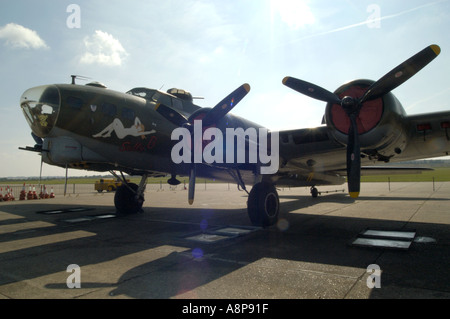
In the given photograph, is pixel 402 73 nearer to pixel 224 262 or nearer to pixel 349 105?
pixel 349 105

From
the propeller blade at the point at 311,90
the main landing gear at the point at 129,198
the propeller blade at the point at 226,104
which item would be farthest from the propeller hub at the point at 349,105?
the main landing gear at the point at 129,198

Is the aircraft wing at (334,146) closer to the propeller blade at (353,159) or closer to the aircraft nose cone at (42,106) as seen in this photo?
the propeller blade at (353,159)

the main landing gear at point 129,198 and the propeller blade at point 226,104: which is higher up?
the propeller blade at point 226,104

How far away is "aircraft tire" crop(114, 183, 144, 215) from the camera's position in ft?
43.1

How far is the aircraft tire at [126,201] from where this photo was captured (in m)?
13.1

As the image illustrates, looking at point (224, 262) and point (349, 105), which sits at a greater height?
point (349, 105)

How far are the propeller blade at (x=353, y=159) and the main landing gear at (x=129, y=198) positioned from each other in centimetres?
878

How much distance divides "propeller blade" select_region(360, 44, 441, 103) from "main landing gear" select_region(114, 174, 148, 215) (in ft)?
31.7

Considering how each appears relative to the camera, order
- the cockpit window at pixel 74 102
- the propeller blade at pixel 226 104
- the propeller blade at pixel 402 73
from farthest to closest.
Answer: the propeller blade at pixel 226 104 < the cockpit window at pixel 74 102 < the propeller blade at pixel 402 73

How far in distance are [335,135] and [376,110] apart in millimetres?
1249

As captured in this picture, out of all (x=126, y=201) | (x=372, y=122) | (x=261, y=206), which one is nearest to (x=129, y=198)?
(x=126, y=201)

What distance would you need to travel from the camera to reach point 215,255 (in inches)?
239

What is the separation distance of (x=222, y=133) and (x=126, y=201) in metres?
6.56

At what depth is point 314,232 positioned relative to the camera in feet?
27.9
